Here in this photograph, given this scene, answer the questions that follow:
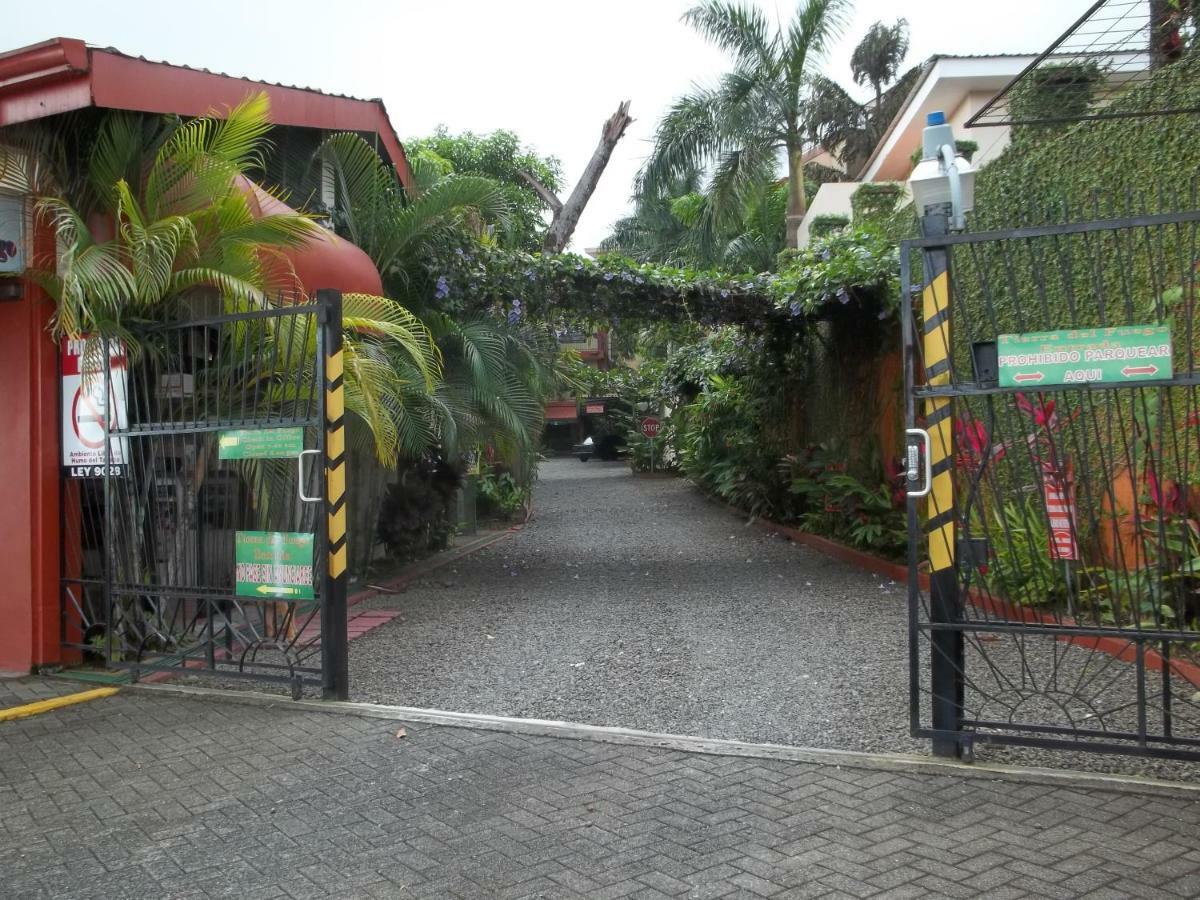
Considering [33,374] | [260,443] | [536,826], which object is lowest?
[536,826]

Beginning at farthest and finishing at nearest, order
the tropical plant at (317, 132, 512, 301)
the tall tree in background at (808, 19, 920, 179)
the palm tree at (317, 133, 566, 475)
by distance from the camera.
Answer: the tall tree in background at (808, 19, 920, 179), the palm tree at (317, 133, 566, 475), the tropical plant at (317, 132, 512, 301)

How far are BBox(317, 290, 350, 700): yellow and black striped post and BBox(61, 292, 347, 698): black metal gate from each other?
0.01m

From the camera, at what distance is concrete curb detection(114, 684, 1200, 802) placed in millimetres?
4344

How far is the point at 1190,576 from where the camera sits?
5734 millimetres

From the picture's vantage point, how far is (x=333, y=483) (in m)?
5.88

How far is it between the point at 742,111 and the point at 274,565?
1451 cm

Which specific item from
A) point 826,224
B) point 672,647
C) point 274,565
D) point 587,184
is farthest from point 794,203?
point 274,565

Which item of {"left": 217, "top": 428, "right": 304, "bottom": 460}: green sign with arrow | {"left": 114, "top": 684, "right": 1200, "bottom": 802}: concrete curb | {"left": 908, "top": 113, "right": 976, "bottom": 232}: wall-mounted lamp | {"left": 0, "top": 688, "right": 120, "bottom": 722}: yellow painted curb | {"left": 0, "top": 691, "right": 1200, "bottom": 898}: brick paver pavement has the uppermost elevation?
{"left": 908, "top": 113, "right": 976, "bottom": 232}: wall-mounted lamp

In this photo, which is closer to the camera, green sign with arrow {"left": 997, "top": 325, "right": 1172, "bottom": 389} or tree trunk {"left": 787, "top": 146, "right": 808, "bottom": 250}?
green sign with arrow {"left": 997, "top": 325, "right": 1172, "bottom": 389}

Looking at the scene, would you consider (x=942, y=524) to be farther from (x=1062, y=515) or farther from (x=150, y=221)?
(x=150, y=221)

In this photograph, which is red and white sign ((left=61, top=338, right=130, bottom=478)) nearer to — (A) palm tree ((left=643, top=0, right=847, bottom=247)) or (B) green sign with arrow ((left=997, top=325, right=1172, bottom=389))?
(B) green sign with arrow ((left=997, top=325, right=1172, bottom=389))

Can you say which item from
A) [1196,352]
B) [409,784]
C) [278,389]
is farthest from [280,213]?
[1196,352]

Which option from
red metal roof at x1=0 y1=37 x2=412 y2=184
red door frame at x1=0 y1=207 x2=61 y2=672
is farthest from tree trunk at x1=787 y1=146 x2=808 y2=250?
red door frame at x1=0 y1=207 x2=61 y2=672

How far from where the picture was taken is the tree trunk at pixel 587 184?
16.0 meters
